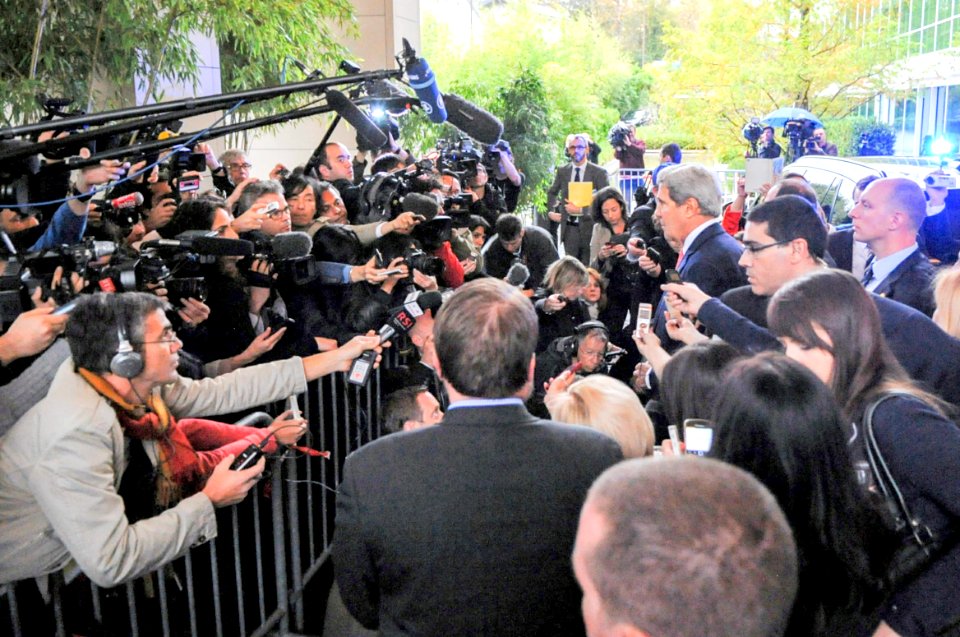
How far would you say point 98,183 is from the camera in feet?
13.2

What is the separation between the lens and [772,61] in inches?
842

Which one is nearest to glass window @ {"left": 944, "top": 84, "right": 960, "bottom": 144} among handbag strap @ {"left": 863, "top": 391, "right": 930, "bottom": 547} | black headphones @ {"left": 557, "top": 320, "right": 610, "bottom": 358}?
black headphones @ {"left": 557, "top": 320, "right": 610, "bottom": 358}

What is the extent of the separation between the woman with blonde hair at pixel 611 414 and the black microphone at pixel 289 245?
6.33 feet

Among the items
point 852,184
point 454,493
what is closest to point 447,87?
point 852,184

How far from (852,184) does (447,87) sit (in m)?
7.64

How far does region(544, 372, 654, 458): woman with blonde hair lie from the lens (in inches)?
103

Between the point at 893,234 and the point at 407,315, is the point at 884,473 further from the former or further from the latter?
the point at 893,234

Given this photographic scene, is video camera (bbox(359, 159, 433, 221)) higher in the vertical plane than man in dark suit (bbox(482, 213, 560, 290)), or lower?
higher

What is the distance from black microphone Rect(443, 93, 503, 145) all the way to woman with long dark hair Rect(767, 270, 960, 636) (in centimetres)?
221

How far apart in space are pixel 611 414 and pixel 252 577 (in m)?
1.63

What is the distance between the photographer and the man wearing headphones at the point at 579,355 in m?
4.72

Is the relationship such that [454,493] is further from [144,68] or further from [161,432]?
[144,68]

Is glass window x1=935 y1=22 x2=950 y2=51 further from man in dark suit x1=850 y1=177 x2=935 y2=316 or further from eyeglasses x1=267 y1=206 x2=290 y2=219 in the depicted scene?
eyeglasses x1=267 y1=206 x2=290 y2=219

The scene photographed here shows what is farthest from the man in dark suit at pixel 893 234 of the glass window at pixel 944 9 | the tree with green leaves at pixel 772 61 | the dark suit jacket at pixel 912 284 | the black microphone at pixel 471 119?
the glass window at pixel 944 9
